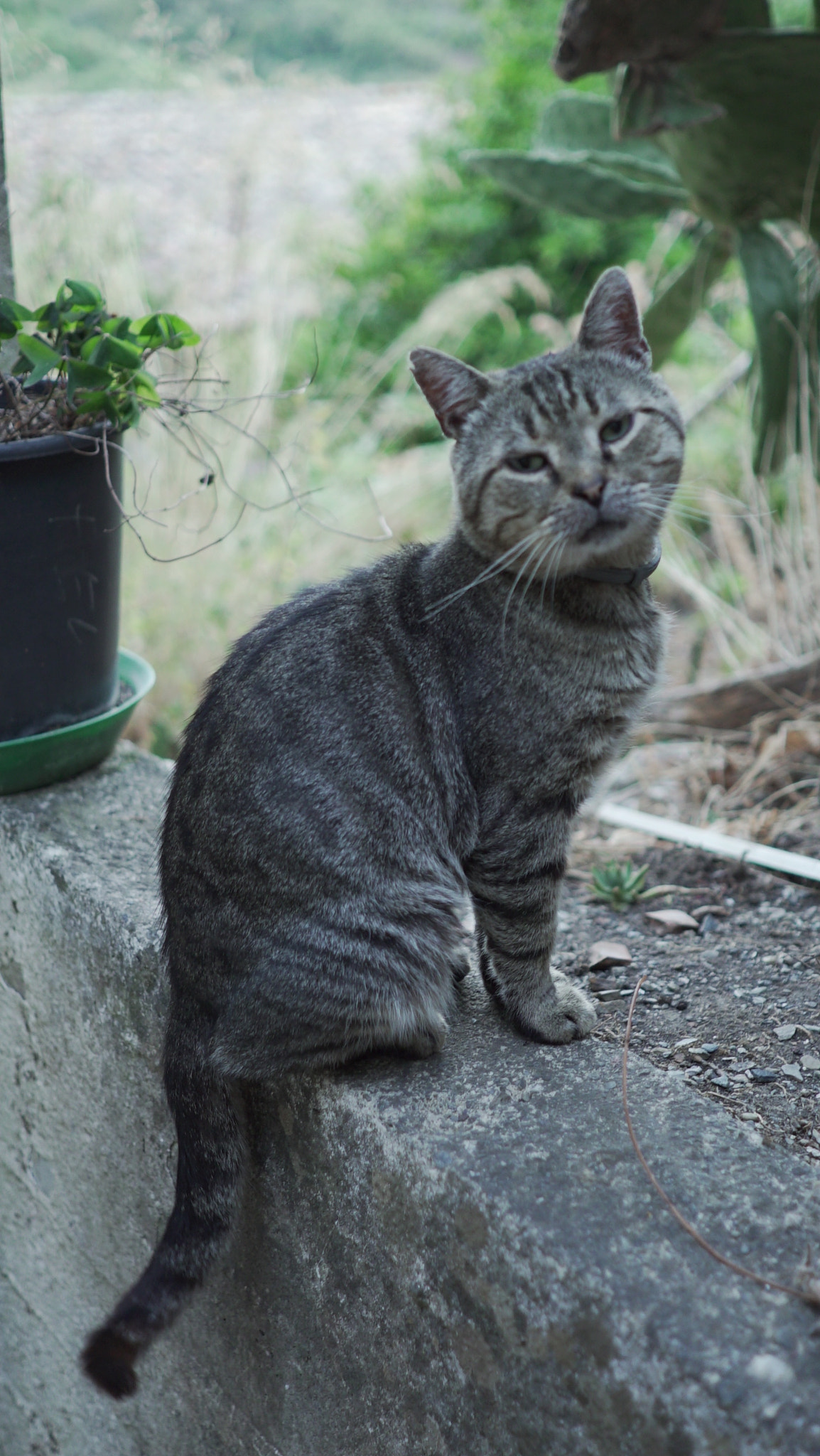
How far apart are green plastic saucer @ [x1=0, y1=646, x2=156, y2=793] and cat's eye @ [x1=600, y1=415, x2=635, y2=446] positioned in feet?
3.70

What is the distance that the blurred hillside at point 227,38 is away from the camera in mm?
3220

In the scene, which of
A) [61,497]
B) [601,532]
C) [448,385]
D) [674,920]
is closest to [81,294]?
[61,497]

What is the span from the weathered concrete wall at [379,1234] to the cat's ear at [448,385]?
3.08ft

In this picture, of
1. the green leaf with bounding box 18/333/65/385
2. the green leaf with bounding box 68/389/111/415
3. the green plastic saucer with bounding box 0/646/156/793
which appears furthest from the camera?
the green plastic saucer with bounding box 0/646/156/793

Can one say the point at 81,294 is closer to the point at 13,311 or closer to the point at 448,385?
the point at 13,311

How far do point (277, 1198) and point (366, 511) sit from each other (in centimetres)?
322

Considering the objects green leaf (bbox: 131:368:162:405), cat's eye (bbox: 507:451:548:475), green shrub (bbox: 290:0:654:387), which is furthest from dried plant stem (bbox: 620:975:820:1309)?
green shrub (bbox: 290:0:654:387)

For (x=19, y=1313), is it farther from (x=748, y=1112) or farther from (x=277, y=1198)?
(x=748, y=1112)

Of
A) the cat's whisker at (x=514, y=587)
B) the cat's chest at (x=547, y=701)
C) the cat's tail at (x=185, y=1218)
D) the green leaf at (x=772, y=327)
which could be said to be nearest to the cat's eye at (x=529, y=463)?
the cat's whisker at (x=514, y=587)

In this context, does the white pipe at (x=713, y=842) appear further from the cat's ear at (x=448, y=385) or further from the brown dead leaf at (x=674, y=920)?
the cat's ear at (x=448, y=385)

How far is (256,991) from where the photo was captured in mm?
1502

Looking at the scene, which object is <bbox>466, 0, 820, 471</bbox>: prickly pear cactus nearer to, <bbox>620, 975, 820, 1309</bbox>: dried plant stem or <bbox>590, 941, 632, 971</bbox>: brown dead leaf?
<bbox>590, 941, 632, 971</bbox>: brown dead leaf

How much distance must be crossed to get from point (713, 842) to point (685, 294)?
1715 millimetres

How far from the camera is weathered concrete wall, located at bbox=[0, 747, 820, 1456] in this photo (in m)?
1.12
